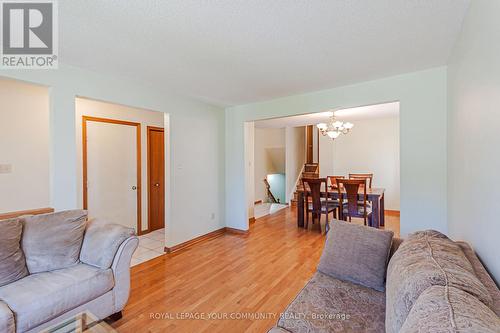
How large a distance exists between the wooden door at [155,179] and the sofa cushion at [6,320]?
9.94ft

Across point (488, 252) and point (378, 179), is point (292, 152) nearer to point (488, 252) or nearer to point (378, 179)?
point (378, 179)

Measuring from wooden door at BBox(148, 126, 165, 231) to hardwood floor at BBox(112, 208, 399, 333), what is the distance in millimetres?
1250

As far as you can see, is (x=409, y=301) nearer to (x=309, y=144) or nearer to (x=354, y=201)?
(x=354, y=201)

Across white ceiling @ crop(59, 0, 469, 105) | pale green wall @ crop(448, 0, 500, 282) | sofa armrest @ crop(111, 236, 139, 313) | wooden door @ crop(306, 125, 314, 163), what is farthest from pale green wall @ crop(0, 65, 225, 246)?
wooden door @ crop(306, 125, 314, 163)

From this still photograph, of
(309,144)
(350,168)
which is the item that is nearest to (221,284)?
(350,168)

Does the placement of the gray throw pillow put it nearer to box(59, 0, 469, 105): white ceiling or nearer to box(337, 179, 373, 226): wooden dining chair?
box(59, 0, 469, 105): white ceiling

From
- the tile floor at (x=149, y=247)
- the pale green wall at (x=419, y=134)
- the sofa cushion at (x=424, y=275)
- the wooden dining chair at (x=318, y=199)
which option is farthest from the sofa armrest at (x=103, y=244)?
the wooden dining chair at (x=318, y=199)

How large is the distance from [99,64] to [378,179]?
6.09m

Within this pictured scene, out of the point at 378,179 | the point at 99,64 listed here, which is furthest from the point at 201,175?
the point at 378,179

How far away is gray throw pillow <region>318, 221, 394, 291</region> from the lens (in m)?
1.59

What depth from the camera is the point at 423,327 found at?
0.71 m

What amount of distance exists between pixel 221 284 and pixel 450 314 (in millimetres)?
2199

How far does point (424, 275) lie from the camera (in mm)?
998

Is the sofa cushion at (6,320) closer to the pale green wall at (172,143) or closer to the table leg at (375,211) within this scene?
the pale green wall at (172,143)
